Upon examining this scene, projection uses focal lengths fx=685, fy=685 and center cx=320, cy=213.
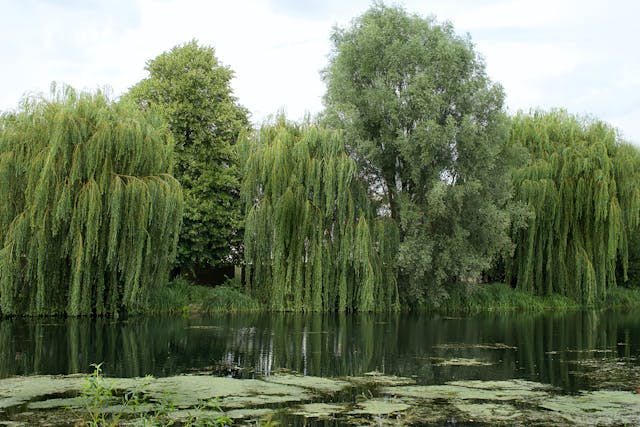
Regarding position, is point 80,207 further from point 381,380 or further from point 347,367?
point 381,380

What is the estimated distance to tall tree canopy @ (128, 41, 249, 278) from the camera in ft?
89.6

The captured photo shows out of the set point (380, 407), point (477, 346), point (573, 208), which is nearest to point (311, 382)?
point (380, 407)

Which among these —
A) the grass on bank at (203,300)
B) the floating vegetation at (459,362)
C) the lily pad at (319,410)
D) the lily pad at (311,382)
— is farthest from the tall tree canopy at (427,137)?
the lily pad at (319,410)

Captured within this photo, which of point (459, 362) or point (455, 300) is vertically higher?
point (455, 300)

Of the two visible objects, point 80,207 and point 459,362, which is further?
point 80,207

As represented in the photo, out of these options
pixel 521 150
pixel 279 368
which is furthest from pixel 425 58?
pixel 279 368

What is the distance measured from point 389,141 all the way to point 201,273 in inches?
414

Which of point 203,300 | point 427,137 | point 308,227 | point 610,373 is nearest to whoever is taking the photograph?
point 610,373

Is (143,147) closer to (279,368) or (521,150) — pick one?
(279,368)

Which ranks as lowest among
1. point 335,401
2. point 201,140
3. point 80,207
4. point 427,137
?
point 335,401

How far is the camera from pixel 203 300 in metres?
24.5

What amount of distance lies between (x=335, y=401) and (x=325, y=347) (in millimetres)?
5823

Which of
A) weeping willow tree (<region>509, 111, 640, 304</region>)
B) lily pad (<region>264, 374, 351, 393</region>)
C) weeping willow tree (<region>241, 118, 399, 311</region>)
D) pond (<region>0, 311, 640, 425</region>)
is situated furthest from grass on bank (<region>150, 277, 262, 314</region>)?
lily pad (<region>264, 374, 351, 393</region>)

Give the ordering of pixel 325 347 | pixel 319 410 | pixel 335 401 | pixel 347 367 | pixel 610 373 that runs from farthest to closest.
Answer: pixel 325 347
pixel 347 367
pixel 610 373
pixel 335 401
pixel 319 410
